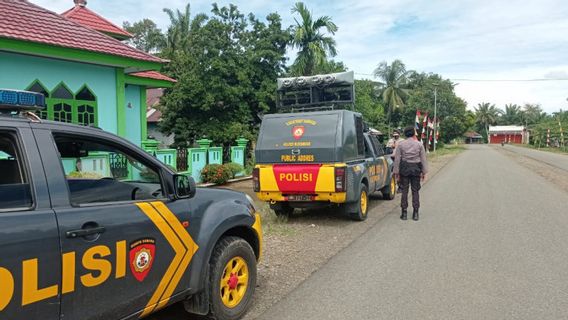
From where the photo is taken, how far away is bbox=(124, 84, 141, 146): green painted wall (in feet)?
49.4

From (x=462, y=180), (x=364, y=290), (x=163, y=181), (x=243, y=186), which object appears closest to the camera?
(x=163, y=181)

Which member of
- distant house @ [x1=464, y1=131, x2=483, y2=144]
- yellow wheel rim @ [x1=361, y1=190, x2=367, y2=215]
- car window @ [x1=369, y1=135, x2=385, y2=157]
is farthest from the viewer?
distant house @ [x1=464, y1=131, x2=483, y2=144]

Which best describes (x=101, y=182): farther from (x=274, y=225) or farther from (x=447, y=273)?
→ (x=274, y=225)

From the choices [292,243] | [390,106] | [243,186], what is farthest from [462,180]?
[390,106]

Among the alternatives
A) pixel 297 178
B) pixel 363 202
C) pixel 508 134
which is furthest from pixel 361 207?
pixel 508 134

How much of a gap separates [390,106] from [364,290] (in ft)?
185

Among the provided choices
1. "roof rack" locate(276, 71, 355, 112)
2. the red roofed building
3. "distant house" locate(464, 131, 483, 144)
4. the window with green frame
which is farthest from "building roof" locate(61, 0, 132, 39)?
"distant house" locate(464, 131, 483, 144)

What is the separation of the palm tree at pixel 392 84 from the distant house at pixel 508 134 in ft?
229

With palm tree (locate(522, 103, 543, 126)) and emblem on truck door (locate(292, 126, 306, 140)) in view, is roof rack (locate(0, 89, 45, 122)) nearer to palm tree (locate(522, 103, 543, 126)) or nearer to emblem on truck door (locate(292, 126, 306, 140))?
emblem on truck door (locate(292, 126, 306, 140))

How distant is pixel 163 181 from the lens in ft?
11.6

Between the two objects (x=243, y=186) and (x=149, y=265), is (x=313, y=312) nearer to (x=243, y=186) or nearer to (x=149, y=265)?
(x=149, y=265)

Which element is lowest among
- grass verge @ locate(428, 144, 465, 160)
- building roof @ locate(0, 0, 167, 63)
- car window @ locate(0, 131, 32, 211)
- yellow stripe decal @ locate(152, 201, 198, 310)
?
grass verge @ locate(428, 144, 465, 160)

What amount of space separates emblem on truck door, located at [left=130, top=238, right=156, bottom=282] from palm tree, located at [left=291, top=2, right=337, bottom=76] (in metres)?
Result: 21.6

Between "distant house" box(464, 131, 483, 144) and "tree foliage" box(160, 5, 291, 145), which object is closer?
"tree foliage" box(160, 5, 291, 145)
